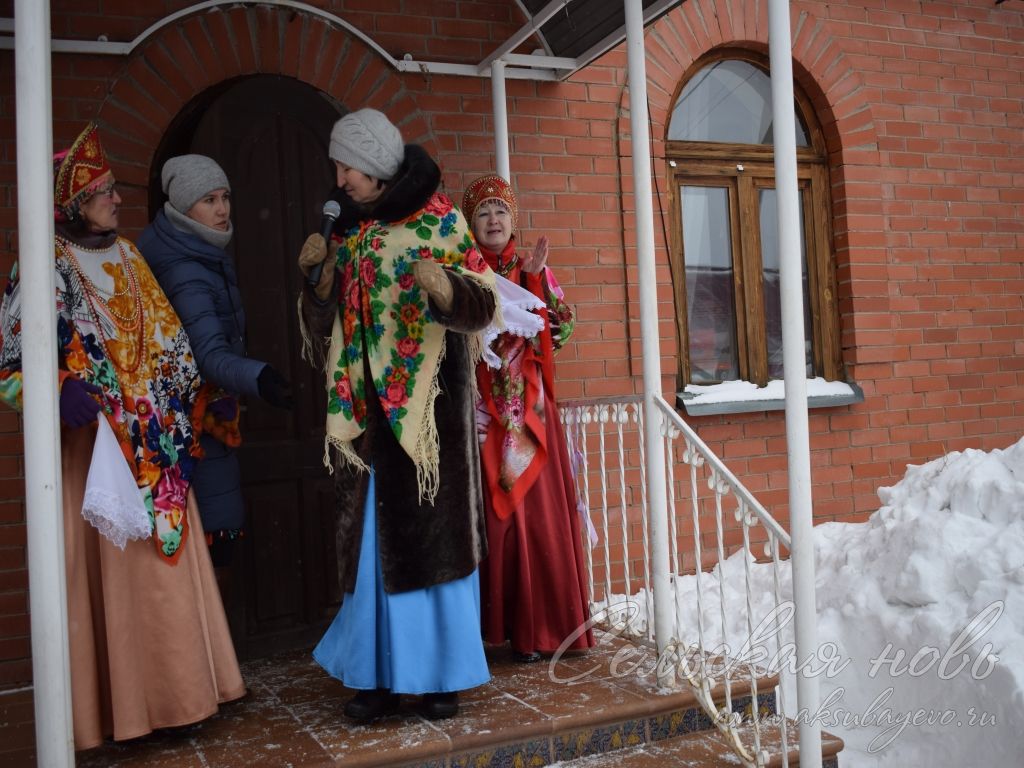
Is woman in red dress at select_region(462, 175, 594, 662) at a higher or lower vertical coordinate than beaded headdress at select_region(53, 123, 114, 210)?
lower

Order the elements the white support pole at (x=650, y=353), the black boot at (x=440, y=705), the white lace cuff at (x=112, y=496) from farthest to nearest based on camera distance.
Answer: the white support pole at (x=650, y=353) → the black boot at (x=440, y=705) → the white lace cuff at (x=112, y=496)

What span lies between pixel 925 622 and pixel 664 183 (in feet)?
8.15

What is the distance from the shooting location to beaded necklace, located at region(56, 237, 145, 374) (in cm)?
281

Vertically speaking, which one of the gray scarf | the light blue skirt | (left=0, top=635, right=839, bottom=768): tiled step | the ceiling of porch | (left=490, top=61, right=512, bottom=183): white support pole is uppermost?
the ceiling of porch

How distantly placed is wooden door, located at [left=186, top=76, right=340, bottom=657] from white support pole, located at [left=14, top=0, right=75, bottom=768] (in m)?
1.85

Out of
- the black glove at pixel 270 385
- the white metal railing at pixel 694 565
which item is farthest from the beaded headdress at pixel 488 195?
the black glove at pixel 270 385

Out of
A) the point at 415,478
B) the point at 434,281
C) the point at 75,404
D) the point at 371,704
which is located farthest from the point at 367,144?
the point at 371,704

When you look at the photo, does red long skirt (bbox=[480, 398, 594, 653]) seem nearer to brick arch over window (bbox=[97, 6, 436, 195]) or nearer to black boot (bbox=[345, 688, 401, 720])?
black boot (bbox=[345, 688, 401, 720])

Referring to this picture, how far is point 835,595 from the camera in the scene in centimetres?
416

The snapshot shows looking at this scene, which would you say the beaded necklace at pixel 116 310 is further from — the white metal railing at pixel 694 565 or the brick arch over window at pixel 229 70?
the white metal railing at pixel 694 565

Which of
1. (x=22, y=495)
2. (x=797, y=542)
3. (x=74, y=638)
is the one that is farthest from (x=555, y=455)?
(x=22, y=495)

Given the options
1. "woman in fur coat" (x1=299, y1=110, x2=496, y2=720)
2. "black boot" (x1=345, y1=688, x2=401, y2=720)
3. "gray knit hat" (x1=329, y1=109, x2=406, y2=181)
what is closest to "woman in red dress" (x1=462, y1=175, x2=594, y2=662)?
"woman in fur coat" (x1=299, y1=110, x2=496, y2=720)

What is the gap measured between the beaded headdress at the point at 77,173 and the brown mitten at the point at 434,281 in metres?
1.03

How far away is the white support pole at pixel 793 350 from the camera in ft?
9.00
